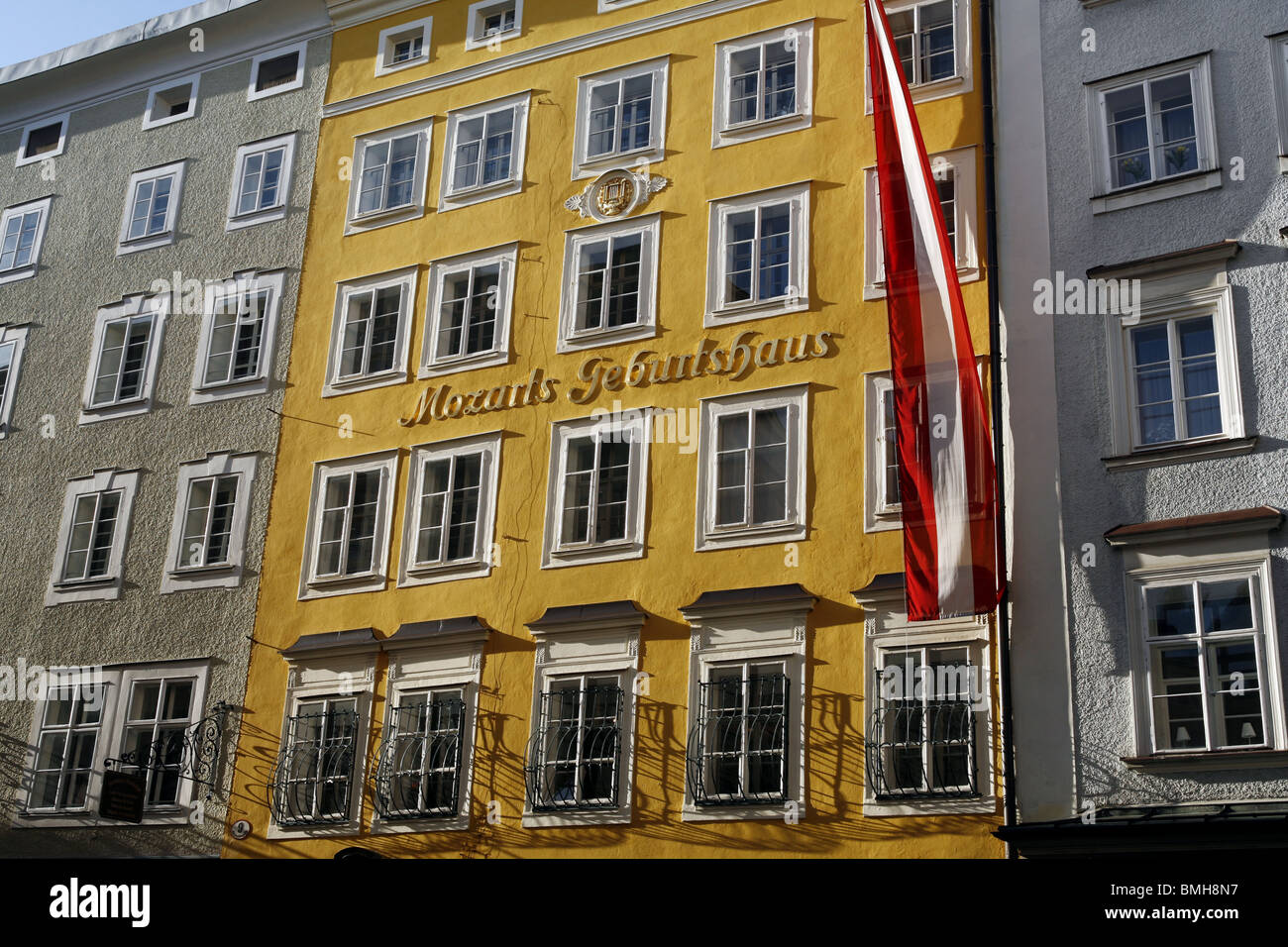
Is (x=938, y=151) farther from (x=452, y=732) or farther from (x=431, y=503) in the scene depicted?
(x=452, y=732)

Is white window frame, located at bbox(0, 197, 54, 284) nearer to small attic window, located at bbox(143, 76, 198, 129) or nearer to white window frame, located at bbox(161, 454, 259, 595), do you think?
small attic window, located at bbox(143, 76, 198, 129)

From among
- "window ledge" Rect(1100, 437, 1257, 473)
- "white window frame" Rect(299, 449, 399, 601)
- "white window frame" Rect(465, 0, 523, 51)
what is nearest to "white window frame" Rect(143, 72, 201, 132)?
"white window frame" Rect(465, 0, 523, 51)

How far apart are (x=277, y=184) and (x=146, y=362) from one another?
3.72 meters

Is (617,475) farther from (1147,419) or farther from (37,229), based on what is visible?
(37,229)

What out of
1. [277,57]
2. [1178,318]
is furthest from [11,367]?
[1178,318]

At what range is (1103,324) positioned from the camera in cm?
1838

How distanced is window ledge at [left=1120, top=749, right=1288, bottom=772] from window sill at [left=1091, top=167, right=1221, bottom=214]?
21.8 feet

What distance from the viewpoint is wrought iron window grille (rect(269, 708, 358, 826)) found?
69.7 feet

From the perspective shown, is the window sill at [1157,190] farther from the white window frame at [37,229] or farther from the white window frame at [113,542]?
the white window frame at [37,229]

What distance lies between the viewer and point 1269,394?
17031 mm

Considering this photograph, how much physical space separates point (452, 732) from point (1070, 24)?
12.2 metres

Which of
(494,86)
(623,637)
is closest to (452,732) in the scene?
(623,637)

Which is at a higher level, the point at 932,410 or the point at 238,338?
the point at 238,338
